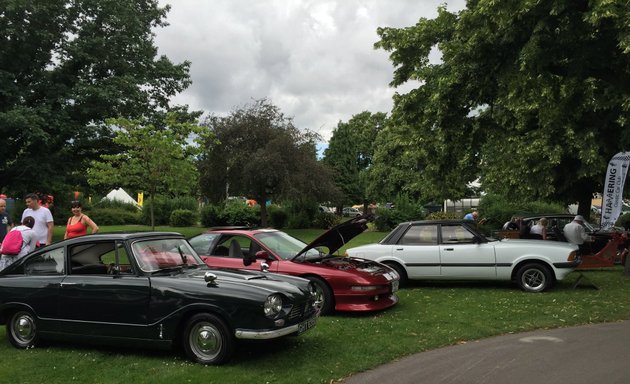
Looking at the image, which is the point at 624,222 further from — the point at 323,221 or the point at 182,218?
the point at 182,218

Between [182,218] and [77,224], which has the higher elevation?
[182,218]

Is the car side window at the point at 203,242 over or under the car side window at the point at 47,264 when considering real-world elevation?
over

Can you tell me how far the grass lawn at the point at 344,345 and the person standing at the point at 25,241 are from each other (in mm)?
1452

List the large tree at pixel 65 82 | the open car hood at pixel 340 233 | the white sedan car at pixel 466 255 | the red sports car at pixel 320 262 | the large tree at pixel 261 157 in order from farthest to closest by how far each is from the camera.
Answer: the large tree at pixel 261 157 < the large tree at pixel 65 82 < the white sedan car at pixel 466 255 < the open car hood at pixel 340 233 < the red sports car at pixel 320 262

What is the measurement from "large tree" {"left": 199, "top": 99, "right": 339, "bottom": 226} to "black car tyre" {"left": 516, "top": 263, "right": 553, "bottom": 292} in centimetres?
1901

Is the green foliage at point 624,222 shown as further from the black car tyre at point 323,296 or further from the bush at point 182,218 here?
the bush at point 182,218

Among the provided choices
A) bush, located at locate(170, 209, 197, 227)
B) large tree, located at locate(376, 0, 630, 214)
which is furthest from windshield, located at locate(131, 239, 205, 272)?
bush, located at locate(170, 209, 197, 227)

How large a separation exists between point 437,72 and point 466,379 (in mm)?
10648

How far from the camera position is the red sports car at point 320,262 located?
812cm

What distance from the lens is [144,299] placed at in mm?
5883

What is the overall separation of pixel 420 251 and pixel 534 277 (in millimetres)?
2219

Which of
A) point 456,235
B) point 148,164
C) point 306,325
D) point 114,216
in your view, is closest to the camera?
point 306,325

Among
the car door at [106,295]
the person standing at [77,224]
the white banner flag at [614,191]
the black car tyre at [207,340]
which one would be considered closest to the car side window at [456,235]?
the white banner flag at [614,191]

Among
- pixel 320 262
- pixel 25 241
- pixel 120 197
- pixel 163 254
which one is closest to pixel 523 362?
pixel 320 262
